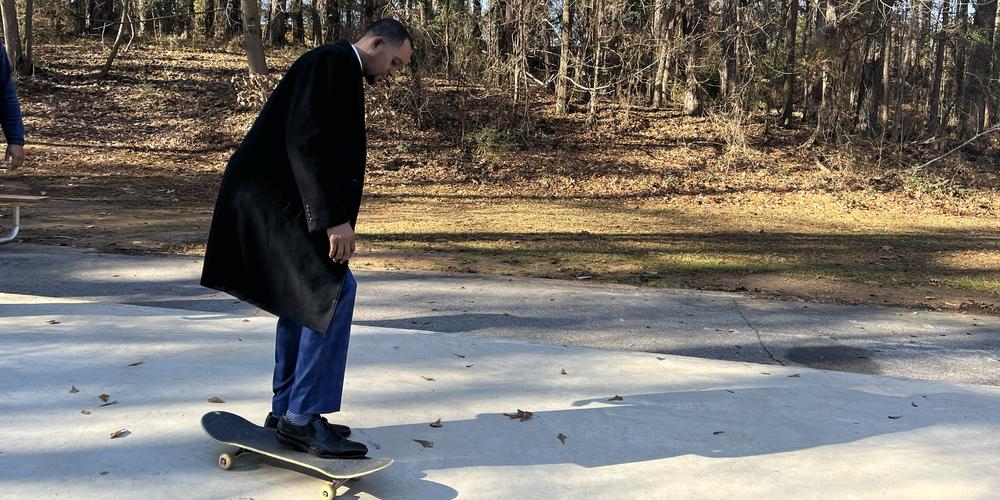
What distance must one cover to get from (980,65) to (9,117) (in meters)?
34.0

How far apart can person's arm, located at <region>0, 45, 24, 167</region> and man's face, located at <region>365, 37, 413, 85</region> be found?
11.0ft

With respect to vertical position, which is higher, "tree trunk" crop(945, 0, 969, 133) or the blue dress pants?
"tree trunk" crop(945, 0, 969, 133)

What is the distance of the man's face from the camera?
3.37 metres

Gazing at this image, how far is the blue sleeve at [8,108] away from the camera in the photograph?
5586 millimetres

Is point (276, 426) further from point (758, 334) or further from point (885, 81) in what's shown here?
point (885, 81)

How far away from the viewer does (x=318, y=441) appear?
3.32 metres

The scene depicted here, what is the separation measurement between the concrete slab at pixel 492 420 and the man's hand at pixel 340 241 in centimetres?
89

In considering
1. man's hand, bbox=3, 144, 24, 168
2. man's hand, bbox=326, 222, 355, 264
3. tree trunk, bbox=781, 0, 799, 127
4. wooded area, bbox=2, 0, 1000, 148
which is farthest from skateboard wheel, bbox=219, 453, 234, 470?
tree trunk, bbox=781, 0, 799, 127

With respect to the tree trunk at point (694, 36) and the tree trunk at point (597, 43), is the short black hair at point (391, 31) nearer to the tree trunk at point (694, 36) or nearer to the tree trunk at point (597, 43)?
the tree trunk at point (597, 43)

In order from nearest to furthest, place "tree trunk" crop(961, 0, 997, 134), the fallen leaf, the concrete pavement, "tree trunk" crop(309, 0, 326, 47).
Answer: the fallen leaf, the concrete pavement, "tree trunk" crop(309, 0, 326, 47), "tree trunk" crop(961, 0, 997, 134)

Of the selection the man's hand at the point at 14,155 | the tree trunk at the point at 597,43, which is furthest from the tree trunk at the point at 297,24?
the man's hand at the point at 14,155

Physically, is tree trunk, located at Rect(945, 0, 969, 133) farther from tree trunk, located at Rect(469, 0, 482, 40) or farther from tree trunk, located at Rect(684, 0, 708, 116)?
tree trunk, located at Rect(469, 0, 482, 40)

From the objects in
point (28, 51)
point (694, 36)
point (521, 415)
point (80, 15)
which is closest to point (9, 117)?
point (521, 415)

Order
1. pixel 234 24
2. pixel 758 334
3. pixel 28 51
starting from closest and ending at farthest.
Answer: pixel 758 334
pixel 28 51
pixel 234 24
